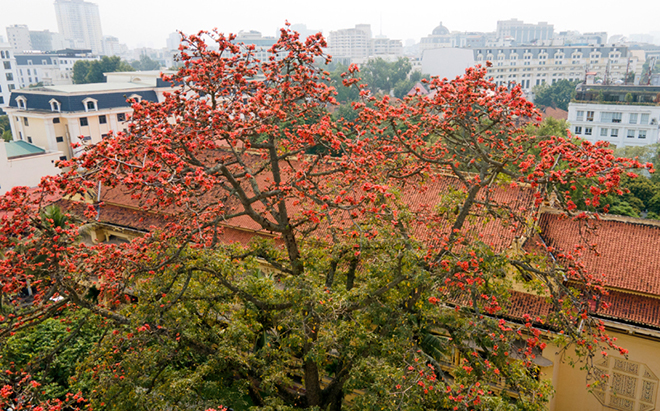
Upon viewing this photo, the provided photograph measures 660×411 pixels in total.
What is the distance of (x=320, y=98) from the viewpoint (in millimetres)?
11305

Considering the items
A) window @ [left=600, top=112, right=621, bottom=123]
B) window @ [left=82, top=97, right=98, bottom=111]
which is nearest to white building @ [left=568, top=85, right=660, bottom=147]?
window @ [left=600, top=112, right=621, bottom=123]

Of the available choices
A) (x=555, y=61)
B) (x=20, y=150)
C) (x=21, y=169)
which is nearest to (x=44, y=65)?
(x=20, y=150)

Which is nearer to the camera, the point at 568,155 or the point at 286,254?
the point at 568,155

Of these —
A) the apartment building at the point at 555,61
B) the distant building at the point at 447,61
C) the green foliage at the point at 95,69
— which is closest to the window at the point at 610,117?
the distant building at the point at 447,61

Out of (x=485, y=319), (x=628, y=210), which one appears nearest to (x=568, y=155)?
(x=485, y=319)

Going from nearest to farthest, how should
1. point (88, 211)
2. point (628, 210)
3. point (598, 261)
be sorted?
point (88, 211) < point (598, 261) < point (628, 210)

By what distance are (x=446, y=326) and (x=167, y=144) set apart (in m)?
7.28

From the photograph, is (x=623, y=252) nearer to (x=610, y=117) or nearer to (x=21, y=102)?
(x=610, y=117)

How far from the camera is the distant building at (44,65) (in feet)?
402

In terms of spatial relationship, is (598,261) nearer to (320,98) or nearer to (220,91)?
(320,98)

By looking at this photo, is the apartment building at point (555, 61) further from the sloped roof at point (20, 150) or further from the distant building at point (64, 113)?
the sloped roof at point (20, 150)

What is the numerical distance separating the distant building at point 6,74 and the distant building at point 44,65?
1701 cm

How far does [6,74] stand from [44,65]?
2655 cm

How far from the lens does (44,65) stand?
125375mm
